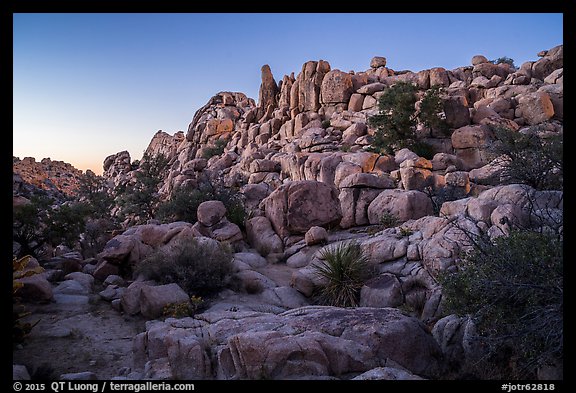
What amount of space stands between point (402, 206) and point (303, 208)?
13.2ft

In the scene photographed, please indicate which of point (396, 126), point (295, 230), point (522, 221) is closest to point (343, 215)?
point (295, 230)

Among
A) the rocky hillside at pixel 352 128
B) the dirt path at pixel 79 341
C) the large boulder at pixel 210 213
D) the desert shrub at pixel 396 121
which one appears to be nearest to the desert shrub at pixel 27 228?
→ the dirt path at pixel 79 341

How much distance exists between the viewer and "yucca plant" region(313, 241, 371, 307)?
33.2ft

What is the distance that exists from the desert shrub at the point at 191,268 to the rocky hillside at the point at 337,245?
21 centimetres

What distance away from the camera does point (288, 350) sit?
5188mm

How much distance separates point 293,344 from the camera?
5.29 m

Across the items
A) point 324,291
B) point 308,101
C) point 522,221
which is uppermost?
point 308,101

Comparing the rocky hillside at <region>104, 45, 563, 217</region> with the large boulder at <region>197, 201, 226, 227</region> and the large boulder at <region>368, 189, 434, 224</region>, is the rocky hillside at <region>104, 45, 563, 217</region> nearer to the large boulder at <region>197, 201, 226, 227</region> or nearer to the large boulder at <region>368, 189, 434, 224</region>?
the large boulder at <region>368, 189, 434, 224</region>

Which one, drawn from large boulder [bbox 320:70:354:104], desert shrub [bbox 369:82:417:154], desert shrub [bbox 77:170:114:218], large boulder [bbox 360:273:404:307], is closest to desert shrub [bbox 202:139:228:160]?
large boulder [bbox 320:70:354:104]

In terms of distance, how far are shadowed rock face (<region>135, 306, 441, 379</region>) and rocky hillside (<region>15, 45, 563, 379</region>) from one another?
0.02m

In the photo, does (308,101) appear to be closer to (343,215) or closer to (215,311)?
(343,215)

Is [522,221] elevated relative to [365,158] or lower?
lower

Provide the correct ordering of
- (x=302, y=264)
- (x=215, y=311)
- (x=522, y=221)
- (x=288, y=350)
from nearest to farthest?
(x=288, y=350) < (x=215, y=311) < (x=522, y=221) < (x=302, y=264)

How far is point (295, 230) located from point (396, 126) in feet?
61.8
